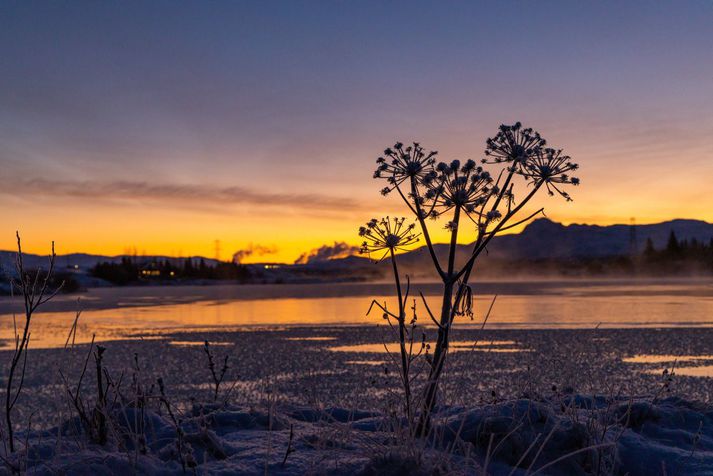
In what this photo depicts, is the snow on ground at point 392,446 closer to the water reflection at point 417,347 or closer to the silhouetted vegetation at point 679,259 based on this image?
the water reflection at point 417,347

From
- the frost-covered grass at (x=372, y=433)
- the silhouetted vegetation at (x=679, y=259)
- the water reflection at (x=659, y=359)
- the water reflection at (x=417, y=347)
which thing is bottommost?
the water reflection at (x=659, y=359)

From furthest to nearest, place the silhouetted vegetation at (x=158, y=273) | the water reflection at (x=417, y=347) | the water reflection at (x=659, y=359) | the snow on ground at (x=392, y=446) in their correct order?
1. the silhouetted vegetation at (x=158, y=273)
2. the water reflection at (x=417, y=347)
3. the water reflection at (x=659, y=359)
4. the snow on ground at (x=392, y=446)

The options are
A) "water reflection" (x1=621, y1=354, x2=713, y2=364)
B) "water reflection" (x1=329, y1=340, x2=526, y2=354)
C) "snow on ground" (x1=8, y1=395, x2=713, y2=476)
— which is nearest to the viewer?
"snow on ground" (x1=8, y1=395, x2=713, y2=476)

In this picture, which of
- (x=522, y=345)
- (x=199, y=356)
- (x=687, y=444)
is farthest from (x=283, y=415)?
(x=522, y=345)

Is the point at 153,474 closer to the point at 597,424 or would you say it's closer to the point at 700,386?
the point at 597,424

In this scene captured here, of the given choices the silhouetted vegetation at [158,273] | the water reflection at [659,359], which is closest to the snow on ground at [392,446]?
the water reflection at [659,359]

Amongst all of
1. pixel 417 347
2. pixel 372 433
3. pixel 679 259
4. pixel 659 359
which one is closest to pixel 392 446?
pixel 372 433

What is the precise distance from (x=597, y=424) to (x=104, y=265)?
13961 cm

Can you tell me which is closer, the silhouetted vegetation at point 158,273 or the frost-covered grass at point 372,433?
the frost-covered grass at point 372,433

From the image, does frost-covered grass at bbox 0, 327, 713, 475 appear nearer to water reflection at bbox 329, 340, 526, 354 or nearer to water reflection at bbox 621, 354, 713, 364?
water reflection at bbox 621, 354, 713, 364

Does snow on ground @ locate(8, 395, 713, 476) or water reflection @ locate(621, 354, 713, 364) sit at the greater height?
snow on ground @ locate(8, 395, 713, 476)

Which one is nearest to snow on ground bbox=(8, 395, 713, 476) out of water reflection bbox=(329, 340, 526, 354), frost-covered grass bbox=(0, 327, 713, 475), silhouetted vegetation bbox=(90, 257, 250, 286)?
frost-covered grass bbox=(0, 327, 713, 475)

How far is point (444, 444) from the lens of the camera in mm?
4523

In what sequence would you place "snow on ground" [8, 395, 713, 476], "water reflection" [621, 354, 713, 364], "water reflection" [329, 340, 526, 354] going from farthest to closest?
"water reflection" [329, 340, 526, 354]
"water reflection" [621, 354, 713, 364]
"snow on ground" [8, 395, 713, 476]
